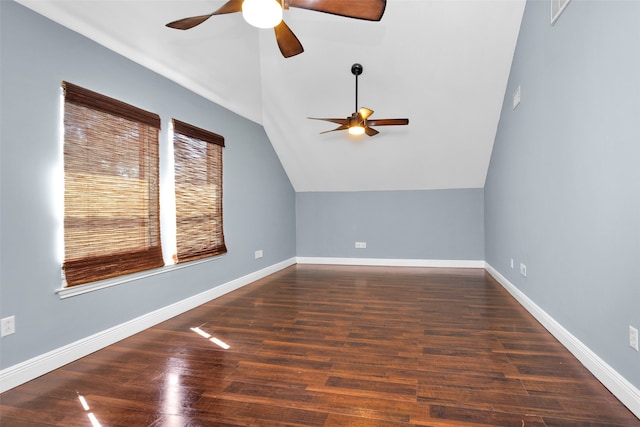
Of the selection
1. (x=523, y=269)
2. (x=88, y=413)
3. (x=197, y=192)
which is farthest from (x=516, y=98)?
(x=88, y=413)

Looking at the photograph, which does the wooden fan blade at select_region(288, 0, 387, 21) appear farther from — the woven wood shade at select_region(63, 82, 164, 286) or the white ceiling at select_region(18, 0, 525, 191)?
the woven wood shade at select_region(63, 82, 164, 286)

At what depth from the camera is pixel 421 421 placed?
1.83 meters

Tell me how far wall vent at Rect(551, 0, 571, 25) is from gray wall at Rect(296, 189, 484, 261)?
391 cm

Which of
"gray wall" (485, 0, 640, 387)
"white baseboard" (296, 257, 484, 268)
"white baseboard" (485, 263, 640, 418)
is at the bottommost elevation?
"white baseboard" (485, 263, 640, 418)

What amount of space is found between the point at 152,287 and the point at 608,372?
3639 mm

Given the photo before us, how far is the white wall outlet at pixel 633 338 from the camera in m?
1.87

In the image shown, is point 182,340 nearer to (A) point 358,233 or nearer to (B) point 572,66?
(B) point 572,66

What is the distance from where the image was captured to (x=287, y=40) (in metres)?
2.57

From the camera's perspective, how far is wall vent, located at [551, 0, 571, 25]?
276 centimetres

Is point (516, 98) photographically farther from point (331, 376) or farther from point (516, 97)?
point (331, 376)

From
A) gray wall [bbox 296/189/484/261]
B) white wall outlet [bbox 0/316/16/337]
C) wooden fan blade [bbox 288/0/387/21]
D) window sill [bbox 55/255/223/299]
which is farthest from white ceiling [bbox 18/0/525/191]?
white wall outlet [bbox 0/316/16/337]

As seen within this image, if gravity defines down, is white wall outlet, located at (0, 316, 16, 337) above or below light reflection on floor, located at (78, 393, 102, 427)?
above

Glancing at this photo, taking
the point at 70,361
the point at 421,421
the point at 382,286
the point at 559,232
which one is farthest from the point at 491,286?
the point at 70,361

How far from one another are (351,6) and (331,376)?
229 cm
